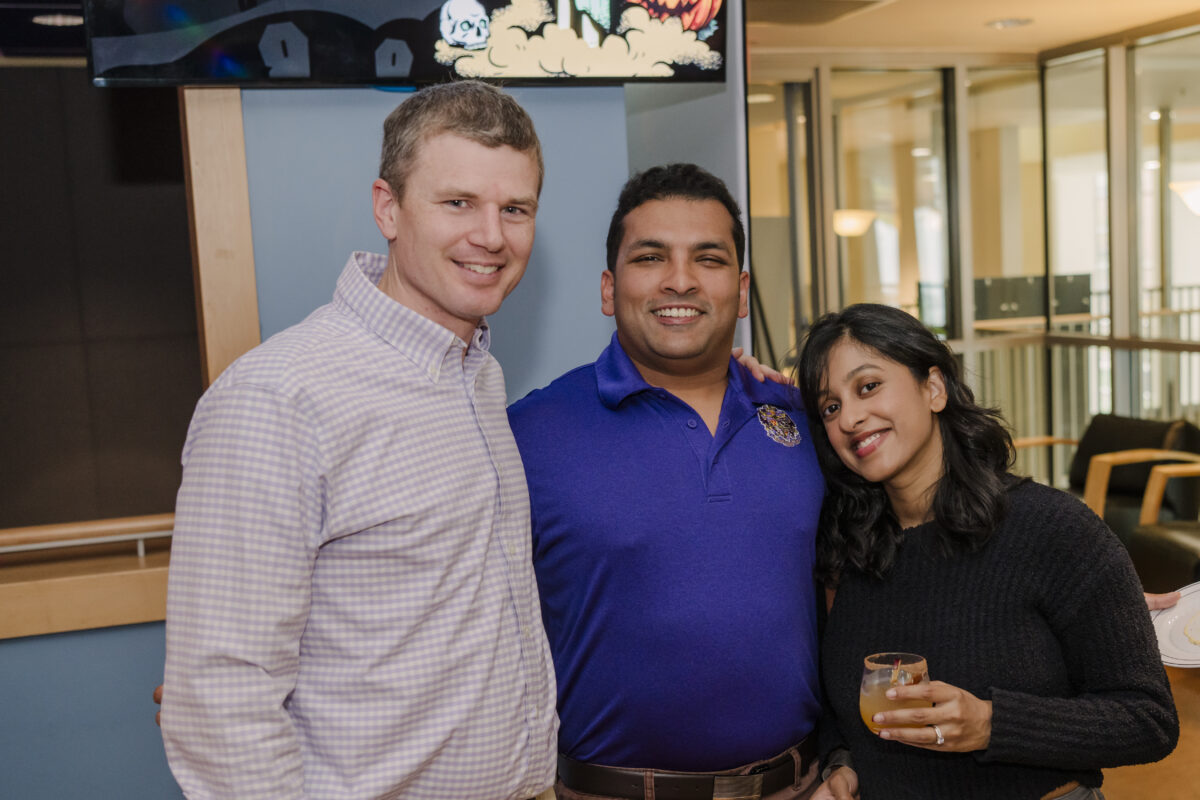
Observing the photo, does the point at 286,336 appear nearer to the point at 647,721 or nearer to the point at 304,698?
the point at 304,698

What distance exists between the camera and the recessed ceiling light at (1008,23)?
18.9 feet

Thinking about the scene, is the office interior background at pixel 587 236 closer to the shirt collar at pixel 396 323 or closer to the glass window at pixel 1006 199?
the glass window at pixel 1006 199

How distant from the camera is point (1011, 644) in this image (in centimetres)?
157

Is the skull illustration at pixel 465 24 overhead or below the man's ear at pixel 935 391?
overhead

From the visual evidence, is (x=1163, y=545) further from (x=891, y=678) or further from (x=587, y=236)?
(x=891, y=678)

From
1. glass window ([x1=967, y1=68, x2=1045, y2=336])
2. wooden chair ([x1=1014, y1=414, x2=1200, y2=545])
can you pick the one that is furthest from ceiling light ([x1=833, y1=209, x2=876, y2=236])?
wooden chair ([x1=1014, y1=414, x2=1200, y2=545])

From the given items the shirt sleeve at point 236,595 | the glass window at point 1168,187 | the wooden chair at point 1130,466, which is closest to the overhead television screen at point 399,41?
the shirt sleeve at point 236,595

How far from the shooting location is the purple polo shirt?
1646 mm

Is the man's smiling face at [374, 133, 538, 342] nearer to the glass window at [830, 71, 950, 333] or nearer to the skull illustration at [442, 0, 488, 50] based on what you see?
the skull illustration at [442, 0, 488, 50]

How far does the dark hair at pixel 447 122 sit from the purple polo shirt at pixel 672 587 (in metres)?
0.53

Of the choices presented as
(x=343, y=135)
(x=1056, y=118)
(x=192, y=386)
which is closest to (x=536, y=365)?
(x=343, y=135)

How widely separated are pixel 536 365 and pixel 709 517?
0.84 m

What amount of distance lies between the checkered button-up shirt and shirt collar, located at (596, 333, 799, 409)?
1.10 feet

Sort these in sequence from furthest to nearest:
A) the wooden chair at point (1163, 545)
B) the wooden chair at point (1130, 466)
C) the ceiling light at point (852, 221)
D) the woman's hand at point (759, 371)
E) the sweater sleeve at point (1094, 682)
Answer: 1. the ceiling light at point (852, 221)
2. the wooden chair at point (1130, 466)
3. the wooden chair at point (1163, 545)
4. the woman's hand at point (759, 371)
5. the sweater sleeve at point (1094, 682)
